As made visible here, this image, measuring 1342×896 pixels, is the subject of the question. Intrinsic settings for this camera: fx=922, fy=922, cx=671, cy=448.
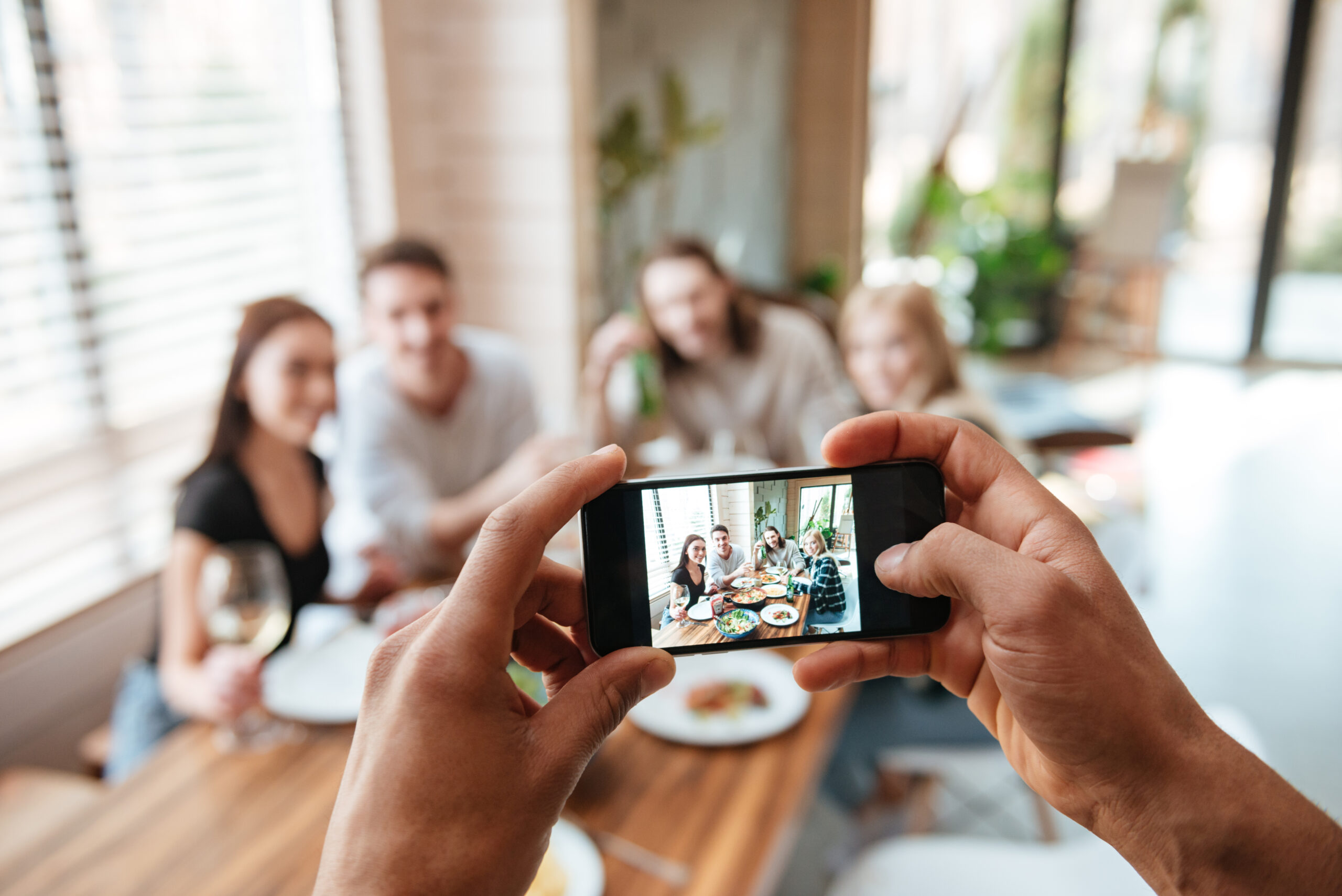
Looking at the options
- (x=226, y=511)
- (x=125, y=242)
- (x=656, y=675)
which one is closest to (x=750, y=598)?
Answer: (x=656, y=675)

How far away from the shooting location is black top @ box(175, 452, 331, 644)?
1.73m

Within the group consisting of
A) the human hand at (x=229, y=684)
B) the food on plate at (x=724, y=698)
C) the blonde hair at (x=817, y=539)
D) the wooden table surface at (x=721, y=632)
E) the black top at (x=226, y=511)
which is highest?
the blonde hair at (x=817, y=539)

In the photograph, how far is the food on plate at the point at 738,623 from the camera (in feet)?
2.48

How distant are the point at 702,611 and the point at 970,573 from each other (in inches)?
8.5

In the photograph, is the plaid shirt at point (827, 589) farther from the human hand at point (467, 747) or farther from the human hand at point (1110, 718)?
the human hand at point (467, 747)

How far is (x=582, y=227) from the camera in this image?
10.4ft

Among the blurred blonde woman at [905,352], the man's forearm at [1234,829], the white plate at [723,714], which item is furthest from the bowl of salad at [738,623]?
the blurred blonde woman at [905,352]

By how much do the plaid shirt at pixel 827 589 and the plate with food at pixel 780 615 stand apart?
17 mm

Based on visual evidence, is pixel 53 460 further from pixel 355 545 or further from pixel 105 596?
pixel 355 545

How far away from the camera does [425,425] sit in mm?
2283

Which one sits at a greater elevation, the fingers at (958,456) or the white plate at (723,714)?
the fingers at (958,456)

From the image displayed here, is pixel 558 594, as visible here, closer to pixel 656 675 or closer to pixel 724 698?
pixel 656 675

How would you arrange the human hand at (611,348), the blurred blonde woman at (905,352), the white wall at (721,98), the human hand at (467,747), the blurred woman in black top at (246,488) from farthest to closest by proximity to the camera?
the white wall at (721,98)
the human hand at (611,348)
the blurred blonde woman at (905,352)
the blurred woman in black top at (246,488)
the human hand at (467,747)

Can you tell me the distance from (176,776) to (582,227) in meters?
2.30
